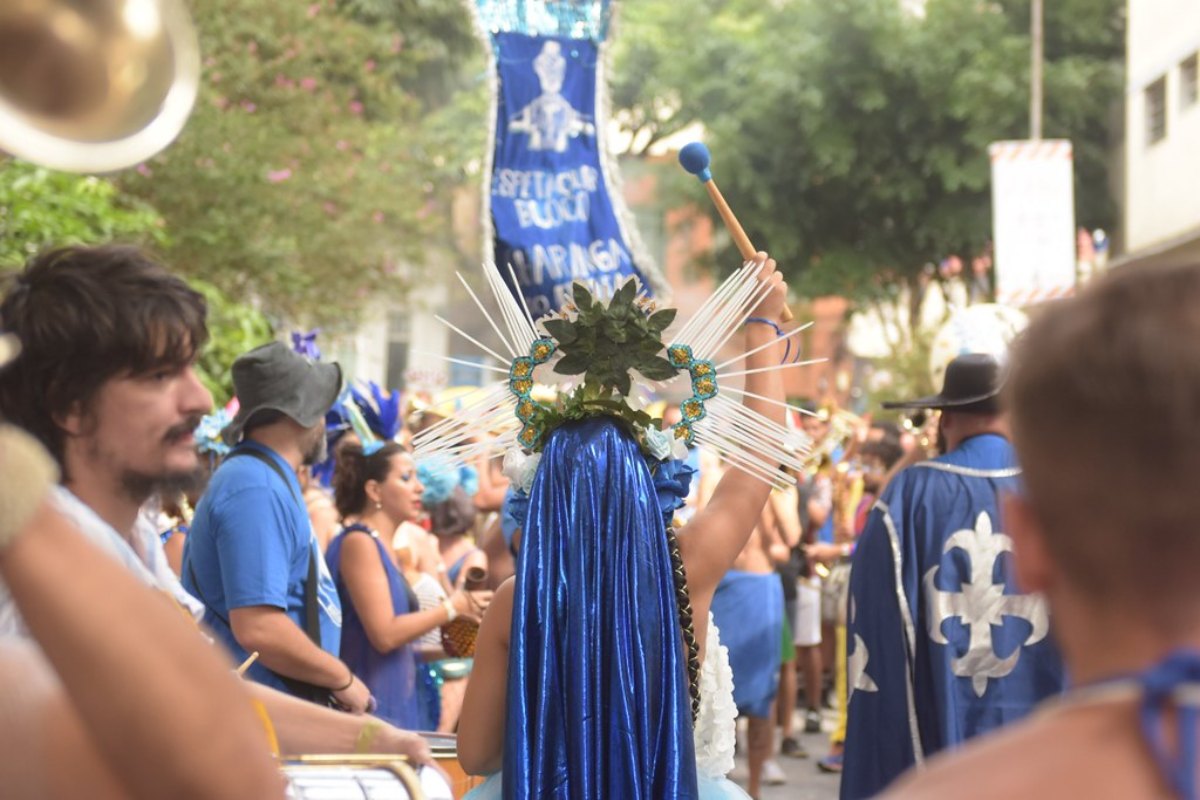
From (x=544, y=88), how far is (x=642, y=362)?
423 inches

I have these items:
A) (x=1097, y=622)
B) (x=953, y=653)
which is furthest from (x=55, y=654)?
(x=953, y=653)

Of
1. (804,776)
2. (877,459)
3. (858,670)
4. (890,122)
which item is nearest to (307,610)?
(858,670)

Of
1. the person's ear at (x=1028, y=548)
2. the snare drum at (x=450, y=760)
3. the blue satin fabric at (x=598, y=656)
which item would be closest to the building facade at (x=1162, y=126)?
the snare drum at (x=450, y=760)

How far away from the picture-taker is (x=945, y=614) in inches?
193

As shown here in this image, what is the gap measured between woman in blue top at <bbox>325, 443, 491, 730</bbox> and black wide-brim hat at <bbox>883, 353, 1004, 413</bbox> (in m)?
2.07

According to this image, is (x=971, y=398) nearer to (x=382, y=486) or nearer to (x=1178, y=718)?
(x=382, y=486)

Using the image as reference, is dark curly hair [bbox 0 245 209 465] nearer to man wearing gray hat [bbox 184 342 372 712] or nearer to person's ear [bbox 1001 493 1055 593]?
person's ear [bbox 1001 493 1055 593]

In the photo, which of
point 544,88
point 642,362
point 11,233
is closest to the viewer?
point 642,362

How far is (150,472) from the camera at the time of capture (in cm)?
255

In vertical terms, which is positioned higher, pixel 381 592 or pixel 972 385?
pixel 972 385

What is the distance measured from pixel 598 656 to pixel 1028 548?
6.18ft

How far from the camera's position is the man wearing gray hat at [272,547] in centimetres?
452

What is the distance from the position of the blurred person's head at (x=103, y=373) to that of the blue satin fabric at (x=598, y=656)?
3.39 ft

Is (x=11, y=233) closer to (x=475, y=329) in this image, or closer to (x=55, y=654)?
(x=55, y=654)
